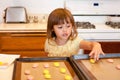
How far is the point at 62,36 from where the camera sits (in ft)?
5.31

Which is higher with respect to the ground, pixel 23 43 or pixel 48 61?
pixel 48 61

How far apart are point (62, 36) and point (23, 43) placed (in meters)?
1.06

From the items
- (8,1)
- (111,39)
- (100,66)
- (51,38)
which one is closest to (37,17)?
(8,1)

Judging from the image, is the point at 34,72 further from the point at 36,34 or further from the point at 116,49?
the point at 116,49

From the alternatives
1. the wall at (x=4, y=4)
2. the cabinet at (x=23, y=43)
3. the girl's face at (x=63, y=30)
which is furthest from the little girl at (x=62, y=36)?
the wall at (x=4, y=4)

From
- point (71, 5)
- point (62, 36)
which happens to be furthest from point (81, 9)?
point (62, 36)

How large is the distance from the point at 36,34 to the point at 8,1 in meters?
0.75

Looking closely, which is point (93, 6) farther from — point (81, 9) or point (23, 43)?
point (23, 43)

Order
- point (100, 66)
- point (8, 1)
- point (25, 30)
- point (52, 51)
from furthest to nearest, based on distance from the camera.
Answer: point (8, 1) < point (25, 30) < point (52, 51) < point (100, 66)

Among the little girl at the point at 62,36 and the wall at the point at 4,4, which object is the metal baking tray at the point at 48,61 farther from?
the wall at the point at 4,4

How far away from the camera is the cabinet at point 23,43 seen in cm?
253

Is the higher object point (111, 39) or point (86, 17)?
point (86, 17)

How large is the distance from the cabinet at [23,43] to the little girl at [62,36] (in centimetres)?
80

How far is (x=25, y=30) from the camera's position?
2521mm
